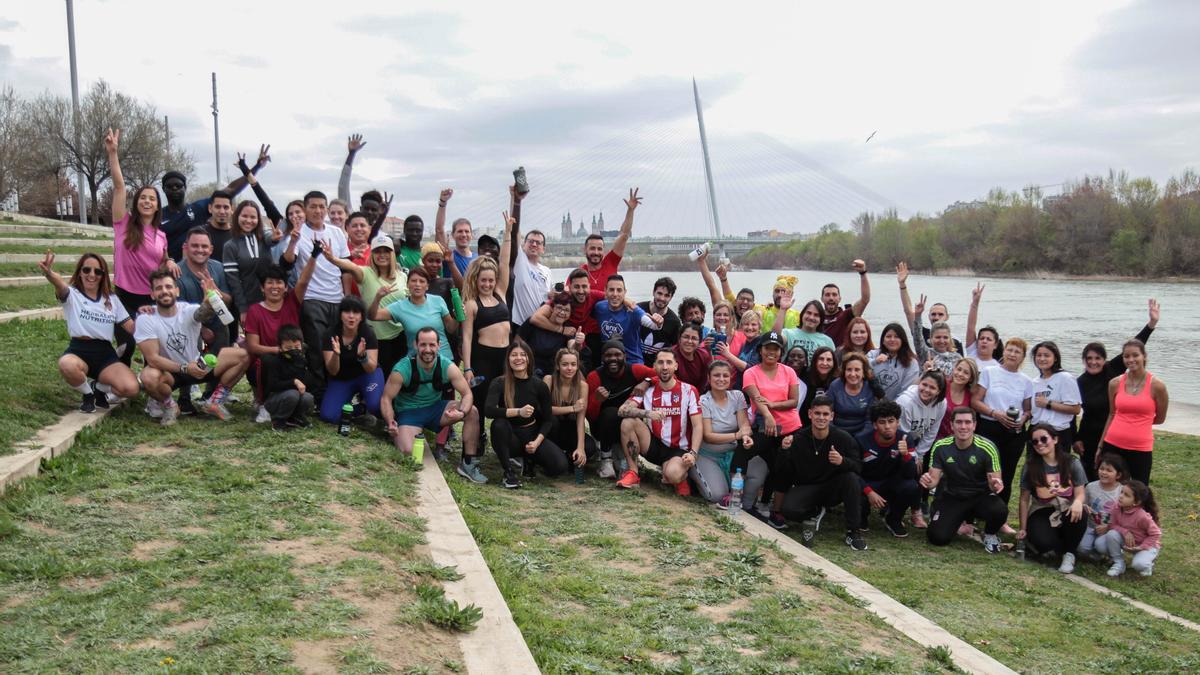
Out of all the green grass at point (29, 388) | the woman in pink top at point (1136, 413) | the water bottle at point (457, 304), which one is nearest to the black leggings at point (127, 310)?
the green grass at point (29, 388)

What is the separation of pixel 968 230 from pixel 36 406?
6243 cm

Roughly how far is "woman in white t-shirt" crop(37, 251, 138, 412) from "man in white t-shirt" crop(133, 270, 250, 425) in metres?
0.21

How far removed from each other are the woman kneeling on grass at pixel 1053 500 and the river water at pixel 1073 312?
11451 mm

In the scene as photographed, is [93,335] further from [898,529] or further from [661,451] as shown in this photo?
[898,529]

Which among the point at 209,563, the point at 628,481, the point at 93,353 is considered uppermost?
the point at 93,353

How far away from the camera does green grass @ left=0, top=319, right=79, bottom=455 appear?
5820mm

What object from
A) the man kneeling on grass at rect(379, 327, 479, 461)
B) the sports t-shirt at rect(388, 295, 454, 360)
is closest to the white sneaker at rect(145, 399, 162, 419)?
the man kneeling on grass at rect(379, 327, 479, 461)

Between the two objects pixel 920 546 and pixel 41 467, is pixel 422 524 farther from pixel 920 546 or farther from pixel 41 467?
pixel 920 546

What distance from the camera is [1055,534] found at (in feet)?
23.4

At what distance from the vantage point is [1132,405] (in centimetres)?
730

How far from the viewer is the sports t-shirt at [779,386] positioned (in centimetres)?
736

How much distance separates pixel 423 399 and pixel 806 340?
3627mm

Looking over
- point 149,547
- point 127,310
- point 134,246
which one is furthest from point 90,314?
point 149,547

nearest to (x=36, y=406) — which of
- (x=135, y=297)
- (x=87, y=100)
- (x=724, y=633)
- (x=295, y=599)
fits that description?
(x=135, y=297)
